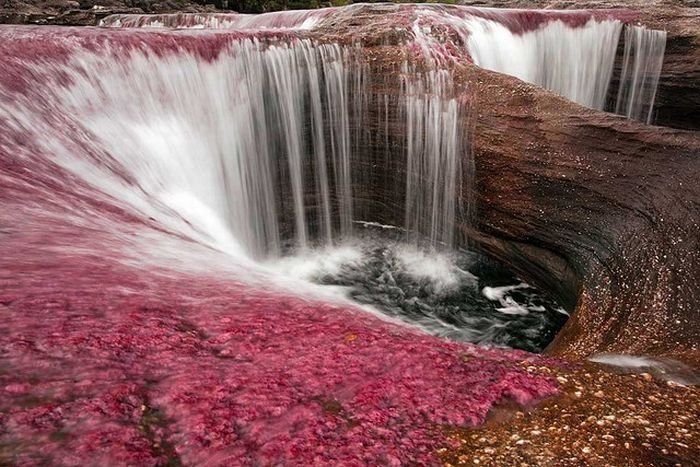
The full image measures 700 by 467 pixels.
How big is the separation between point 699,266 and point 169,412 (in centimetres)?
570

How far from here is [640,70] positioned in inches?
547

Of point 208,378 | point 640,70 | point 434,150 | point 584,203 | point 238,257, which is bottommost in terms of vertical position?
point 584,203

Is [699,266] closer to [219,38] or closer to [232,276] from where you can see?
[232,276]

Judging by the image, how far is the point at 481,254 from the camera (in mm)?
Answer: 8961


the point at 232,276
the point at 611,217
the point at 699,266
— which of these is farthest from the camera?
the point at 611,217

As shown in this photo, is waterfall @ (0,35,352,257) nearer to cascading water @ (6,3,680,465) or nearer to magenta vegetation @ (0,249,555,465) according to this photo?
cascading water @ (6,3,680,465)

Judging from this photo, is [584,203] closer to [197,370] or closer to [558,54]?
[197,370]

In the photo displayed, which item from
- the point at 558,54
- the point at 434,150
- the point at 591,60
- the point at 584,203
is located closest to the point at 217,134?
the point at 434,150

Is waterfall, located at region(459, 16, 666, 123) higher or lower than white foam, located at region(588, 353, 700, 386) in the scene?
higher

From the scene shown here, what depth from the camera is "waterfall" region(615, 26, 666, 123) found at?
537 inches

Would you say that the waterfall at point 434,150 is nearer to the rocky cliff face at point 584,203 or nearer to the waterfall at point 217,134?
the rocky cliff face at point 584,203

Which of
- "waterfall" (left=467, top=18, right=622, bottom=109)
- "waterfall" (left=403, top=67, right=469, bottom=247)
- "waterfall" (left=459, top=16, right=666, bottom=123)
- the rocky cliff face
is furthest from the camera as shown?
"waterfall" (left=459, top=16, right=666, bottom=123)

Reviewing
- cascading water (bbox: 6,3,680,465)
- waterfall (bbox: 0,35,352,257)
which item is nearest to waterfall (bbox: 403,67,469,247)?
cascading water (bbox: 6,3,680,465)

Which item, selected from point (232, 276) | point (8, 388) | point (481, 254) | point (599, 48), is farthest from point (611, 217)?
point (599, 48)
